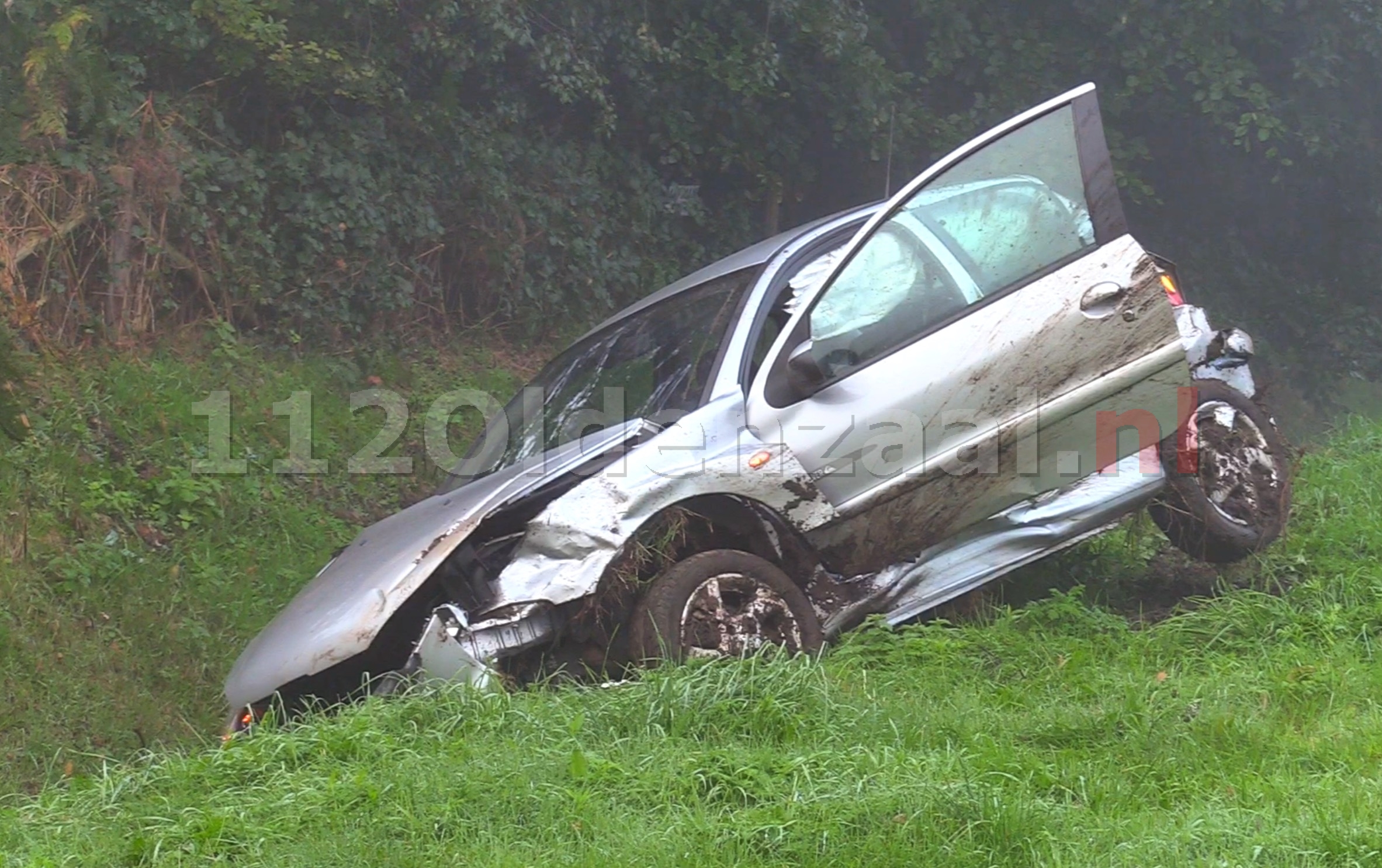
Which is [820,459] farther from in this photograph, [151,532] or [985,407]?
[151,532]

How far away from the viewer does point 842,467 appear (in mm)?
5059

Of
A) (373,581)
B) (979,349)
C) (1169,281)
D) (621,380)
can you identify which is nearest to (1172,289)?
(1169,281)

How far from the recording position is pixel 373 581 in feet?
15.4

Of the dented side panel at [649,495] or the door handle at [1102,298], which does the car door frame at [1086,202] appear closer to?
the door handle at [1102,298]

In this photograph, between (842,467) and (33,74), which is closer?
(842,467)

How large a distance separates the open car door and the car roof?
56cm

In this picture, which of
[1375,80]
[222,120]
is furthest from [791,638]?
[1375,80]

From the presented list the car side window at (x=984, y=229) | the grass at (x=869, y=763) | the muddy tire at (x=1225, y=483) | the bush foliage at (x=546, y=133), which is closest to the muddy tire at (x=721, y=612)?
the grass at (x=869, y=763)

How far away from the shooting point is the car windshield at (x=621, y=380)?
5309 millimetres

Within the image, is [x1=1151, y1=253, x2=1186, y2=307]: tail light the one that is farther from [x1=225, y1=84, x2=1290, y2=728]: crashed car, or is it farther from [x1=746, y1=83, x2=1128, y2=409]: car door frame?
[x1=746, y1=83, x2=1128, y2=409]: car door frame

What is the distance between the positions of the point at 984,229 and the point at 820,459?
1.08 metres

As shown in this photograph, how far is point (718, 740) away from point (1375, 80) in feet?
32.9

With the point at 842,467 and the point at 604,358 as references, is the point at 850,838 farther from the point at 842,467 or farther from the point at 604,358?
the point at 604,358

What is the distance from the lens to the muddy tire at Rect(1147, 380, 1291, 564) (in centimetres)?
576
